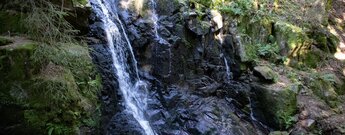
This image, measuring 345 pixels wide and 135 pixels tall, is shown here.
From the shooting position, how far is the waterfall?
707 centimetres

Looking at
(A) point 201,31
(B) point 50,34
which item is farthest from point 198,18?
(B) point 50,34

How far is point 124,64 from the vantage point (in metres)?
7.55

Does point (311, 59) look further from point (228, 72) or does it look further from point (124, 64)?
point (124, 64)

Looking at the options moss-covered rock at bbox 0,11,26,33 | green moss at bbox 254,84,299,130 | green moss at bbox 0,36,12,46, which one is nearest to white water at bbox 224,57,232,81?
green moss at bbox 254,84,299,130

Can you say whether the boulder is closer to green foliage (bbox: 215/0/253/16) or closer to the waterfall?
green foliage (bbox: 215/0/253/16)

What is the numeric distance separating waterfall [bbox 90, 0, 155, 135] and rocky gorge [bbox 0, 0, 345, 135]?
0.09 feet

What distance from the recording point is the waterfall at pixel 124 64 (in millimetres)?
7074

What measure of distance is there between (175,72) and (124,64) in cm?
128

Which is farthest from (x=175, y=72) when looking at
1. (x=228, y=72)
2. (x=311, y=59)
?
(x=311, y=59)

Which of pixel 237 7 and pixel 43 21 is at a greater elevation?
pixel 43 21

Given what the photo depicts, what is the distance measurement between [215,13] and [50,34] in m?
4.95

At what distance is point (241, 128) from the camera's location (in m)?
7.61

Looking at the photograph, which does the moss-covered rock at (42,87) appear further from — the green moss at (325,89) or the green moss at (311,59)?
the green moss at (311,59)

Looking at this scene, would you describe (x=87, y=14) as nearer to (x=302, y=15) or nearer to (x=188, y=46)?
(x=188, y=46)
